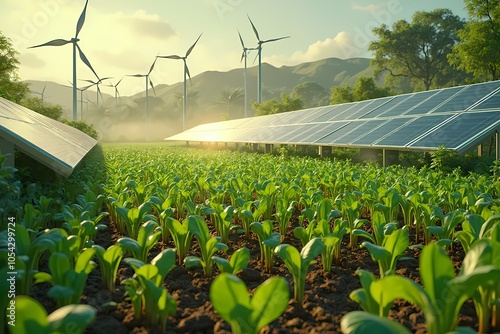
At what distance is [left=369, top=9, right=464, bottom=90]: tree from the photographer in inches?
1706

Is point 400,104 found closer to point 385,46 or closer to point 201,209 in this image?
point 201,209

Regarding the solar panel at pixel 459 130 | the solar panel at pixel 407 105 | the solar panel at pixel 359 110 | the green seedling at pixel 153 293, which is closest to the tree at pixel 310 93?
the solar panel at pixel 359 110

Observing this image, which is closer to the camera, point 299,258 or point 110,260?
point 299,258

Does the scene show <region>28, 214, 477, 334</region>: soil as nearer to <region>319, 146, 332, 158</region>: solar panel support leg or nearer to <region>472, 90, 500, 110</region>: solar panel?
<region>472, 90, 500, 110</region>: solar panel

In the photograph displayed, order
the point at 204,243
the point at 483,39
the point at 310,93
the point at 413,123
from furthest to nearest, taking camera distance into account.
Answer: the point at 310,93 < the point at 483,39 < the point at 413,123 < the point at 204,243

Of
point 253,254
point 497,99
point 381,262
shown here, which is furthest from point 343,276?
point 497,99

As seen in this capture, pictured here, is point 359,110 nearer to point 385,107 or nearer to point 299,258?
point 385,107

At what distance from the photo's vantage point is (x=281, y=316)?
9.02 feet

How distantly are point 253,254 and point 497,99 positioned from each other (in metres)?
12.0

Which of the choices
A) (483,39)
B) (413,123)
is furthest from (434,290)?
(483,39)

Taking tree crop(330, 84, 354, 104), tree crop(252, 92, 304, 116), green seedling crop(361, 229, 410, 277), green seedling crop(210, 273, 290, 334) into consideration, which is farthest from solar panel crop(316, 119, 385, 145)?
tree crop(252, 92, 304, 116)

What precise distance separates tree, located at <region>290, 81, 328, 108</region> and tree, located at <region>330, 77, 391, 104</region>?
8472cm

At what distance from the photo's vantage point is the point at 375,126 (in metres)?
15.2

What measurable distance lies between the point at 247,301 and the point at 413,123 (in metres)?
13.3
